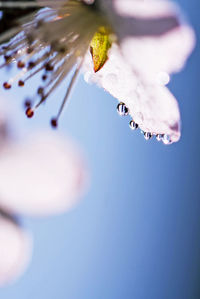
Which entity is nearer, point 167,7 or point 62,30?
point 167,7

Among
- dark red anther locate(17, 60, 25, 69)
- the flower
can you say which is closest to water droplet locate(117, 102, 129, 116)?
the flower

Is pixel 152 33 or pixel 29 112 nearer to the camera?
pixel 152 33

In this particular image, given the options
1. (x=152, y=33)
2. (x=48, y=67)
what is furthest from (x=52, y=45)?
(x=152, y=33)

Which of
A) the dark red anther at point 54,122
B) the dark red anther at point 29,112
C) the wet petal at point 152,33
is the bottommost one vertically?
the dark red anther at point 54,122

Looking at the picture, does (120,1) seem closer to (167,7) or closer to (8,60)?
(167,7)

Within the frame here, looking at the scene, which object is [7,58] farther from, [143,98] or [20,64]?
[143,98]

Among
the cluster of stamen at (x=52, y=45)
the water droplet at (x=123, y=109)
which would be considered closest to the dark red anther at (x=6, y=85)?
the cluster of stamen at (x=52, y=45)

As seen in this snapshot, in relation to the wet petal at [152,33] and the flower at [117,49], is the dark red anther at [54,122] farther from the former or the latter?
the wet petal at [152,33]

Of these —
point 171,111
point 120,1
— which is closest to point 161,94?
point 171,111
